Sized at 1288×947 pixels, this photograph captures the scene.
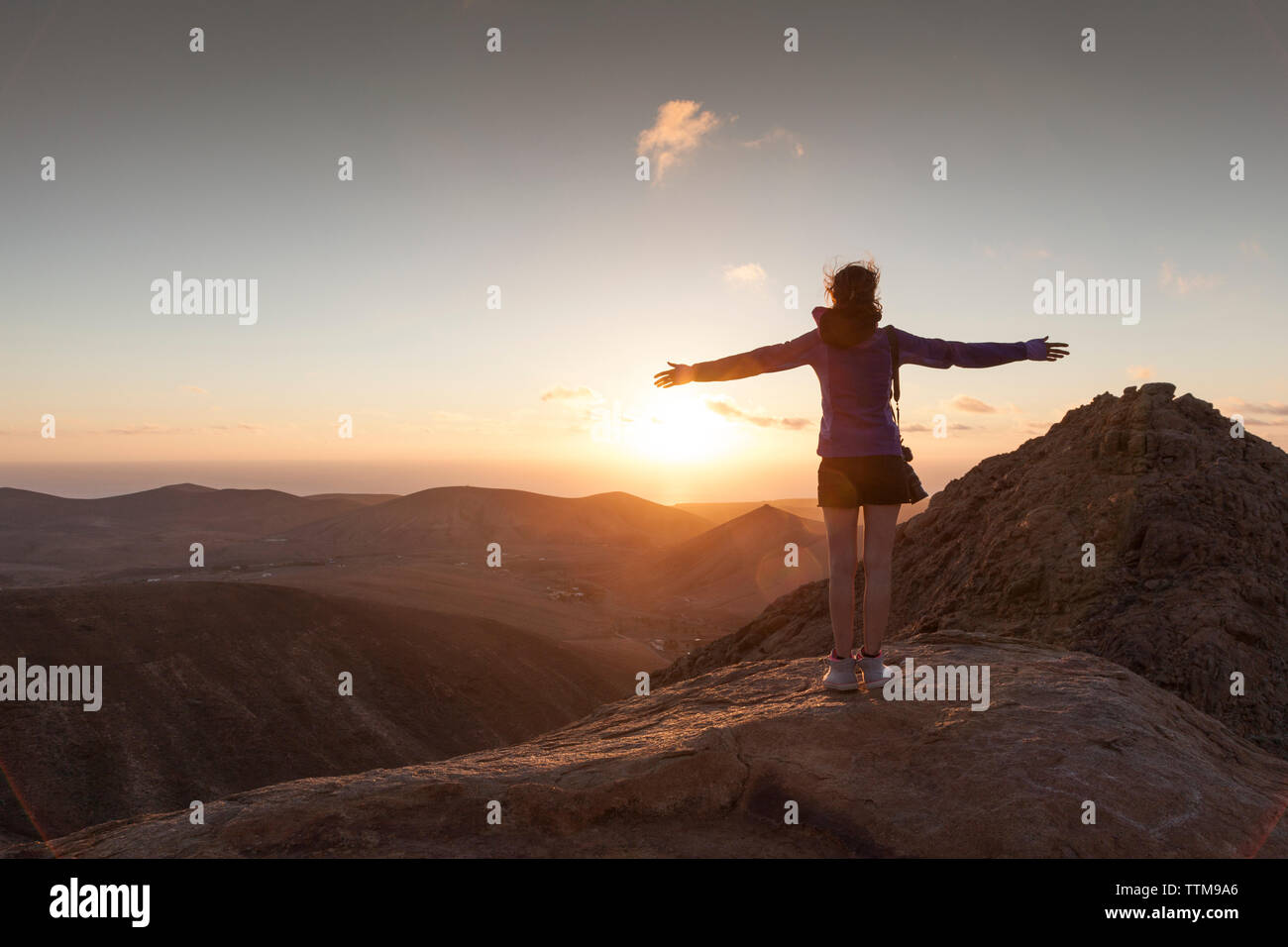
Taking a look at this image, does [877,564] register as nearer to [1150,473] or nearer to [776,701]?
[776,701]

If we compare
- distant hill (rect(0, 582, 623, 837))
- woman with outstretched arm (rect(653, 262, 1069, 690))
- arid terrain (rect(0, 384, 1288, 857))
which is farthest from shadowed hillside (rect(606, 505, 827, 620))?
woman with outstretched arm (rect(653, 262, 1069, 690))

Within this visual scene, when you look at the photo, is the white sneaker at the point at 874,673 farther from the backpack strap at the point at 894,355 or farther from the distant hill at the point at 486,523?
the distant hill at the point at 486,523

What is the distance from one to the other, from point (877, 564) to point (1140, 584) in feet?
20.8

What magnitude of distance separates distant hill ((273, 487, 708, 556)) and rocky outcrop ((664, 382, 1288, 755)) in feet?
288

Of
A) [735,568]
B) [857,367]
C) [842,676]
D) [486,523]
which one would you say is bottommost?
[735,568]

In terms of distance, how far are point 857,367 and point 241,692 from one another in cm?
2915

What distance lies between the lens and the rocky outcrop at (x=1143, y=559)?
7777 mm

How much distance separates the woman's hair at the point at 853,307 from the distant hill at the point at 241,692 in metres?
21.5

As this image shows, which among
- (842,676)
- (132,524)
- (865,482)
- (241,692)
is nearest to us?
(865,482)

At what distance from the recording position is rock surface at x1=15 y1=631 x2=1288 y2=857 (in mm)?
3438

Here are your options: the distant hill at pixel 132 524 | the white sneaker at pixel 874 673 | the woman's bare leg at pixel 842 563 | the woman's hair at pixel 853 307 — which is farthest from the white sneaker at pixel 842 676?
the distant hill at pixel 132 524

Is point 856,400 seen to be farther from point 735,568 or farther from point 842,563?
point 735,568

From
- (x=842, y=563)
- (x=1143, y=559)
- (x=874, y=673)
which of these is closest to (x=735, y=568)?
(x=1143, y=559)

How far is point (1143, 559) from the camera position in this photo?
30.6 ft
